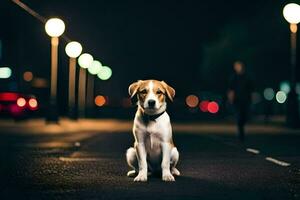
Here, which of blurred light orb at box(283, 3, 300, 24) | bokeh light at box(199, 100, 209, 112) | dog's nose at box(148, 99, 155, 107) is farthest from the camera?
bokeh light at box(199, 100, 209, 112)

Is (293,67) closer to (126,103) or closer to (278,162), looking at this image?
(278,162)

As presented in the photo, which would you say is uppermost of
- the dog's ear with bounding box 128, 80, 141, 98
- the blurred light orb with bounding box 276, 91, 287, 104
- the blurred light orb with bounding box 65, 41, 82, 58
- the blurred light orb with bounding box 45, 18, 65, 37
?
the blurred light orb with bounding box 45, 18, 65, 37

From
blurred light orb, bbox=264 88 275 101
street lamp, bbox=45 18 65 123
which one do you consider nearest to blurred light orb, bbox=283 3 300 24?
street lamp, bbox=45 18 65 123

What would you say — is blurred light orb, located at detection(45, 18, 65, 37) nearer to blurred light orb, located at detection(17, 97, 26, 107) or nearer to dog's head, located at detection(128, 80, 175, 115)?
blurred light orb, located at detection(17, 97, 26, 107)

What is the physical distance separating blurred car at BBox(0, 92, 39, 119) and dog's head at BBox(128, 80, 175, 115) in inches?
1106

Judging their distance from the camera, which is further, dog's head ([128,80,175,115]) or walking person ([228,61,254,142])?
walking person ([228,61,254,142])

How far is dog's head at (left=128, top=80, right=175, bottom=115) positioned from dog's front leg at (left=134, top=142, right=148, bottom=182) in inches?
16.3

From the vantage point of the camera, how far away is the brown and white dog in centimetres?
955

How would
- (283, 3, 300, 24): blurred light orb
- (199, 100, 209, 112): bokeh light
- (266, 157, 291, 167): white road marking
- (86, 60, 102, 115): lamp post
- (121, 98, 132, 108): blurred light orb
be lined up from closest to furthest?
(266, 157, 291, 167): white road marking, (283, 3, 300, 24): blurred light orb, (199, 100, 209, 112): bokeh light, (86, 60, 102, 115): lamp post, (121, 98, 132, 108): blurred light orb

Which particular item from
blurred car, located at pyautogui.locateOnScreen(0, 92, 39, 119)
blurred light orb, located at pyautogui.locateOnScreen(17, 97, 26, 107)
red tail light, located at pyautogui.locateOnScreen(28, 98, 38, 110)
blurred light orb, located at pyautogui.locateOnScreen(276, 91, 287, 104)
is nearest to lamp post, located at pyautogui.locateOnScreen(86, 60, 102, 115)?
blurred light orb, located at pyautogui.locateOnScreen(276, 91, 287, 104)

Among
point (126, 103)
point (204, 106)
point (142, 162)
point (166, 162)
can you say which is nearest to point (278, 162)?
point (166, 162)

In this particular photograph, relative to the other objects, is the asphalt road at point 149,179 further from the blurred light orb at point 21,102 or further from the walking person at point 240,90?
the blurred light orb at point 21,102

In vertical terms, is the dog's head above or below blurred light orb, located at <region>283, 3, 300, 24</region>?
below

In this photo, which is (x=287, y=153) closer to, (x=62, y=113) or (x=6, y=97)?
(x=6, y=97)
